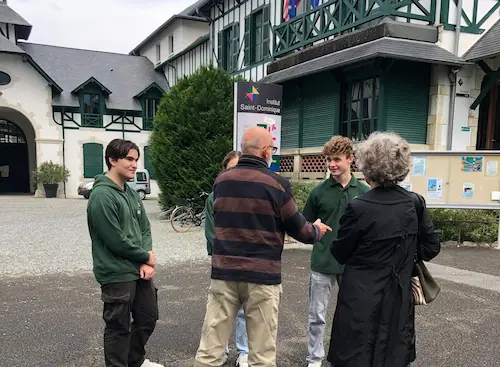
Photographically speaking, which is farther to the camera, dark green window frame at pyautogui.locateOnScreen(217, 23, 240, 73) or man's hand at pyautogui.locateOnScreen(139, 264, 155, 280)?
dark green window frame at pyautogui.locateOnScreen(217, 23, 240, 73)

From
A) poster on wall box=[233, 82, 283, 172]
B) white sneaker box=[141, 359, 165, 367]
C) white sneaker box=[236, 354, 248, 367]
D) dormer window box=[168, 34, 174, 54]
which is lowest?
white sneaker box=[141, 359, 165, 367]

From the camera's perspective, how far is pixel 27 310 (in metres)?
4.39

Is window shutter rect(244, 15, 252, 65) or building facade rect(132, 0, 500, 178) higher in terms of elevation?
window shutter rect(244, 15, 252, 65)

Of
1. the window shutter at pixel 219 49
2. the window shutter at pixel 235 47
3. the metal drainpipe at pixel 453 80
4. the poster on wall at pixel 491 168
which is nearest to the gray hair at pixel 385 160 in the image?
the poster on wall at pixel 491 168

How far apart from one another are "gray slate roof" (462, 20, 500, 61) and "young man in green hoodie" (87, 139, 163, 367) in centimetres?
840

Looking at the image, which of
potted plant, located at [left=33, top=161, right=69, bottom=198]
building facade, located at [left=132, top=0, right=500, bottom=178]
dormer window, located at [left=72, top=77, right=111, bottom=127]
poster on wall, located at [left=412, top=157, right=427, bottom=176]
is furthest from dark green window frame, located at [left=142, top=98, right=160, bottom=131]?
poster on wall, located at [left=412, top=157, right=427, bottom=176]

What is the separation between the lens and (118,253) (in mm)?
2670

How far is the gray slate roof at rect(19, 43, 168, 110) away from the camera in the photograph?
82.1ft

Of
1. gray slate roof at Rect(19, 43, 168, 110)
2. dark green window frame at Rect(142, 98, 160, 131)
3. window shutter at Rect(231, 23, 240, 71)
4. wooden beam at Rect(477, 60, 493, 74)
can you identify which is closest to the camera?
wooden beam at Rect(477, 60, 493, 74)

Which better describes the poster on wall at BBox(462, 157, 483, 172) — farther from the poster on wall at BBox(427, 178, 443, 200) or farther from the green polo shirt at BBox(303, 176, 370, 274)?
the green polo shirt at BBox(303, 176, 370, 274)

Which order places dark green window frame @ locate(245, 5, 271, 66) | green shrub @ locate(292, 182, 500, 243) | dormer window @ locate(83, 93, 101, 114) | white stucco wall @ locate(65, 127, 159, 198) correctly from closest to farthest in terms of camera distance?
green shrub @ locate(292, 182, 500, 243)
dark green window frame @ locate(245, 5, 271, 66)
white stucco wall @ locate(65, 127, 159, 198)
dormer window @ locate(83, 93, 101, 114)

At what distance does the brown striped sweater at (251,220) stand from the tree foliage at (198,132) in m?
7.89

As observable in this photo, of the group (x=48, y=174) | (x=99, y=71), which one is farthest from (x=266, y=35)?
(x=99, y=71)

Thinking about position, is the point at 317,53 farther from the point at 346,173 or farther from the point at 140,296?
the point at 140,296
